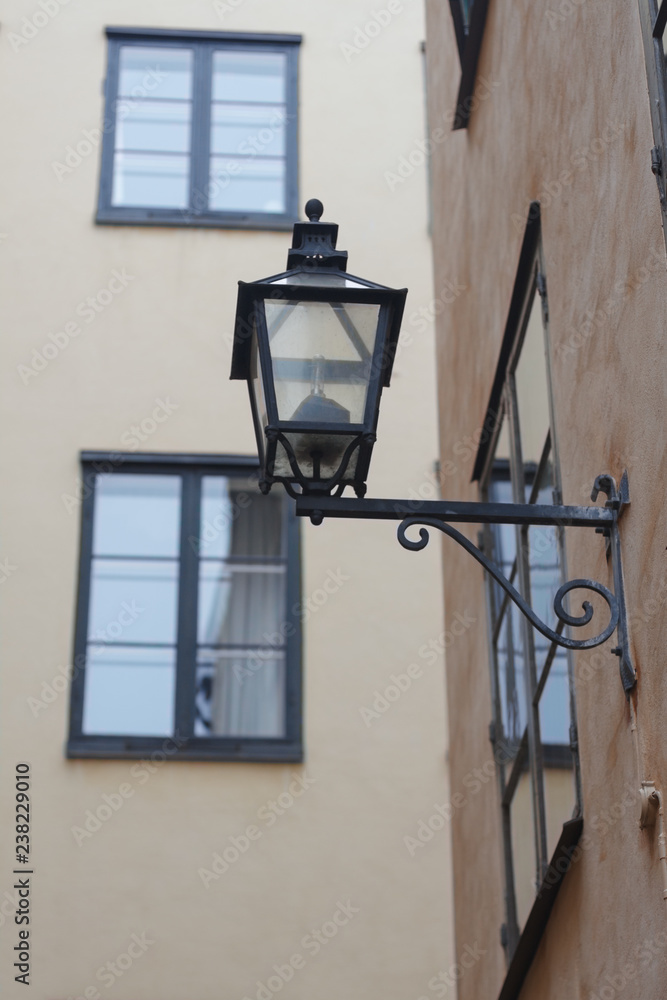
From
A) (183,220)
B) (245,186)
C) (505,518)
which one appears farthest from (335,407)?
(245,186)

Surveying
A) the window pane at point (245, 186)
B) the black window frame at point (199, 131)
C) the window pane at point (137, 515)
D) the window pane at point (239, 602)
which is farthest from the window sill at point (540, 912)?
the window pane at point (245, 186)

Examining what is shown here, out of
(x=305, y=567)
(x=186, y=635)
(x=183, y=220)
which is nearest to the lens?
(x=186, y=635)

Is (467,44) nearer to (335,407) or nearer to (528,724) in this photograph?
(528,724)

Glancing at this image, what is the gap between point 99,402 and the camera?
10805 mm

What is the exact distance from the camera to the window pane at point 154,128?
11883 millimetres

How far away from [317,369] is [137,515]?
6.76m

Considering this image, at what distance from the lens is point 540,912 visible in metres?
5.05

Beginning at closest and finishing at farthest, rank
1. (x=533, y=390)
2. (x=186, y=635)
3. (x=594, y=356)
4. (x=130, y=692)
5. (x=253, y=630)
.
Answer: (x=594, y=356) → (x=533, y=390) → (x=130, y=692) → (x=186, y=635) → (x=253, y=630)

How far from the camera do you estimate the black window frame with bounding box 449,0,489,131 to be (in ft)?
22.7

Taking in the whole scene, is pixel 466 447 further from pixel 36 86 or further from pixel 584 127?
pixel 36 86

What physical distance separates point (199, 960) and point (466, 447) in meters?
3.78

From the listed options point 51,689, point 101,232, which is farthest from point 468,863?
point 101,232

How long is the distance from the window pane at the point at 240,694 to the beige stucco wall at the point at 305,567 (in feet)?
0.85

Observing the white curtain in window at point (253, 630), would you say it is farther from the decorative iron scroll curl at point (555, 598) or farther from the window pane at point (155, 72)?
the decorative iron scroll curl at point (555, 598)
